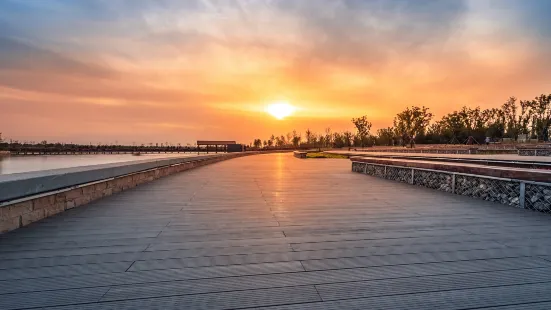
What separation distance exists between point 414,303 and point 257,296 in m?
0.93

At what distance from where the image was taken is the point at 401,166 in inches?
327

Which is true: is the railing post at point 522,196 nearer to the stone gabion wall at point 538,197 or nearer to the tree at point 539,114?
the stone gabion wall at point 538,197

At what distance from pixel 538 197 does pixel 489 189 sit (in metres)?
0.90

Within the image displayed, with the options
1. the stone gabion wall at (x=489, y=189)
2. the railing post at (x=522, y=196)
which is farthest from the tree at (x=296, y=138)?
the railing post at (x=522, y=196)

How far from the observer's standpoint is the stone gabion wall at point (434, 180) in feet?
21.7

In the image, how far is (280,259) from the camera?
8.21 ft

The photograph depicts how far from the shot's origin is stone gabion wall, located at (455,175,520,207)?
16.3 ft

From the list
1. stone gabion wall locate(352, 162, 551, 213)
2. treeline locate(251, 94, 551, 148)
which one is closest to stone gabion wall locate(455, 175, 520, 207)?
stone gabion wall locate(352, 162, 551, 213)

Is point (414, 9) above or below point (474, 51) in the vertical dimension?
above

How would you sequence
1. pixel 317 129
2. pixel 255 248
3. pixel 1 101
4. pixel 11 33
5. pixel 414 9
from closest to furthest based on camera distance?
pixel 255 248 → pixel 414 9 → pixel 11 33 → pixel 1 101 → pixel 317 129

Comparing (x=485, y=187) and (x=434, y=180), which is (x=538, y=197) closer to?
(x=485, y=187)

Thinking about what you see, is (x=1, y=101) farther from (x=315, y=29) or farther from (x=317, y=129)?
(x=317, y=129)

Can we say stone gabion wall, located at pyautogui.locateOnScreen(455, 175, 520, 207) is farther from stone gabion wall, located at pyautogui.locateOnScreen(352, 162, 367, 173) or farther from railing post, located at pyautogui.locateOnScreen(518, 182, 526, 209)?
stone gabion wall, located at pyautogui.locateOnScreen(352, 162, 367, 173)

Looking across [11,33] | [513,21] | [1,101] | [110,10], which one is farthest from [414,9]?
[1,101]
